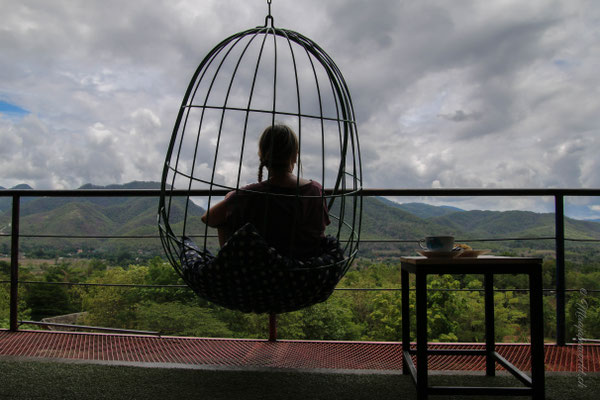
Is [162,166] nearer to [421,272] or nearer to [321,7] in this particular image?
[421,272]

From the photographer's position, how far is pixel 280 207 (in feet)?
4.20

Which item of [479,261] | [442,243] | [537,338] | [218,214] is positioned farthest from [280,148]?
[537,338]

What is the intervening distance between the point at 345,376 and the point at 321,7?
1.95m

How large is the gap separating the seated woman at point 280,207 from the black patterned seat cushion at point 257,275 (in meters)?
0.06

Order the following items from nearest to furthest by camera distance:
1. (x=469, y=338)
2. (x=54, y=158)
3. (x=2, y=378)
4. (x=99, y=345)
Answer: (x=2, y=378) < (x=99, y=345) < (x=469, y=338) < (x=54, y=158)

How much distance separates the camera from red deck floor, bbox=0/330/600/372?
5.81 feet

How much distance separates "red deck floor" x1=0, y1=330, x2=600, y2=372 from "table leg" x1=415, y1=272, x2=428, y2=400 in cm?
46

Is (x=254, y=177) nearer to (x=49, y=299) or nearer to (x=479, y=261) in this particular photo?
(x=479, y=261)

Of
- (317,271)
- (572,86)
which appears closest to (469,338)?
(572,86)

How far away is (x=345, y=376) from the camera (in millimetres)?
1605

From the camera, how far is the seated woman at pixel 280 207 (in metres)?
1.28

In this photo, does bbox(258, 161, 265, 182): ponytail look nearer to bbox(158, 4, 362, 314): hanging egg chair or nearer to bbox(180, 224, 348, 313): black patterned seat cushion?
bbox(158, 4, 362, 314): hanging egg chair

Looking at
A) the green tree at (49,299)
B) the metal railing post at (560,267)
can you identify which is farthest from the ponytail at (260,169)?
the green tree at (49,299)

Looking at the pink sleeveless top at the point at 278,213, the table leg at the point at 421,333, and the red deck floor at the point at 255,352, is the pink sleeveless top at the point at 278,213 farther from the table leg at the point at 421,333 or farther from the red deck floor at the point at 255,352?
the red deck floor at the point at 255,352
